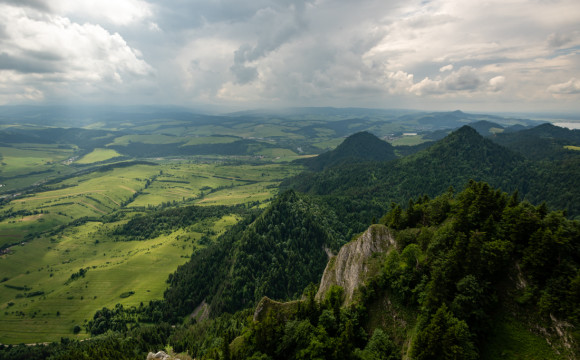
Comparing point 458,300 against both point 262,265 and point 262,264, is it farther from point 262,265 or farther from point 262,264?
point 262,264

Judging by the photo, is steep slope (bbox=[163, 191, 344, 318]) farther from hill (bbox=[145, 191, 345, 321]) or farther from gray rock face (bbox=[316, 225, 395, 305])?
gray rock face (bbox=[316, 225, 395, 305])

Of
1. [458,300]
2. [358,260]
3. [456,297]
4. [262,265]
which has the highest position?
[456,297]

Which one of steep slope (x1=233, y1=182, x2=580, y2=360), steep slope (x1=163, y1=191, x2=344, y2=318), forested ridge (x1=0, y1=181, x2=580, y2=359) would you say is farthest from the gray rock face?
steep slope (x1=163, y1=191, x2=344, y2=318)

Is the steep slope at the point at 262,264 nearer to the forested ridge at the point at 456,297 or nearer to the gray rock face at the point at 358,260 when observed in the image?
the gray rock face at the point at 358,260

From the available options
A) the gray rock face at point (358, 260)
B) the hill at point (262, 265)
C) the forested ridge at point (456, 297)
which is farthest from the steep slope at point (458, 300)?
the hill at point (262, 265)

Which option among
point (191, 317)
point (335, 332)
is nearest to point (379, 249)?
point (335, 332)

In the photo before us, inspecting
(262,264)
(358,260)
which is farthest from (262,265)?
(358,260)

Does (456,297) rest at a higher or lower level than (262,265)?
higher

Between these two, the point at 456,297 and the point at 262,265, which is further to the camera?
the point at 262,265

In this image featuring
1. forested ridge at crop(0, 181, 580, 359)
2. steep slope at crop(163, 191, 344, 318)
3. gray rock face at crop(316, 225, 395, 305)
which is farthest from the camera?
steep slope at crop(163, 191, 344, 318)
